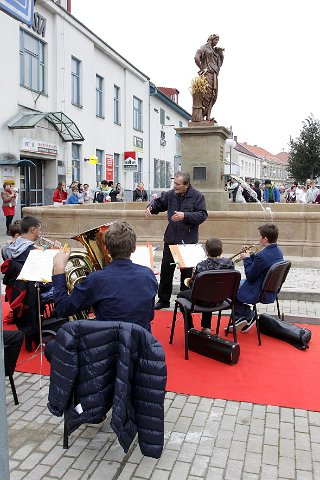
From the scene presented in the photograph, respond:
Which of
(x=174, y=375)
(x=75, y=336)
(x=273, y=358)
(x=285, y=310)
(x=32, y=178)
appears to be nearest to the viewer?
(x=75, y=336)

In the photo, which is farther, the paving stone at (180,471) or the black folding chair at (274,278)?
the black folding chair at (274,278)

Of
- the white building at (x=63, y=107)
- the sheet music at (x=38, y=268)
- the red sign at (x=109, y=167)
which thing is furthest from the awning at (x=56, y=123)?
the sheet music at (x=38, y=268)

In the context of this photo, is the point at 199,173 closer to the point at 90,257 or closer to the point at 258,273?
the point at 258,273

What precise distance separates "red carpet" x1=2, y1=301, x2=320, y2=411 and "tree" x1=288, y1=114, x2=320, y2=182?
131ft

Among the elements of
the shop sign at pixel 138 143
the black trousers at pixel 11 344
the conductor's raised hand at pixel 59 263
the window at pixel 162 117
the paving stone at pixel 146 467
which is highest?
the window at pixel 162 117

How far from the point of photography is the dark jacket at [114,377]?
9.93 feet

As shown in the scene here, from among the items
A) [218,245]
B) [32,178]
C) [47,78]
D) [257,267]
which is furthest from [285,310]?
[47,78]

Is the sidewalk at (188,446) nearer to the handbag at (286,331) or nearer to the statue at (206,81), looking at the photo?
the handbag at (286,331)

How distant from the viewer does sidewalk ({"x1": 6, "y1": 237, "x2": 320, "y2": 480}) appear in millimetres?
3104

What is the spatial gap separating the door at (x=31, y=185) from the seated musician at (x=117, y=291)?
1606 centimetres

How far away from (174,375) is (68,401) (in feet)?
5.51

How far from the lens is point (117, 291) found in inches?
133

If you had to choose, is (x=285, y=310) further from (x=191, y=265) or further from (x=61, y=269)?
(x=61, y=269)

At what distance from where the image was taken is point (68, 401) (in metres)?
3.21
